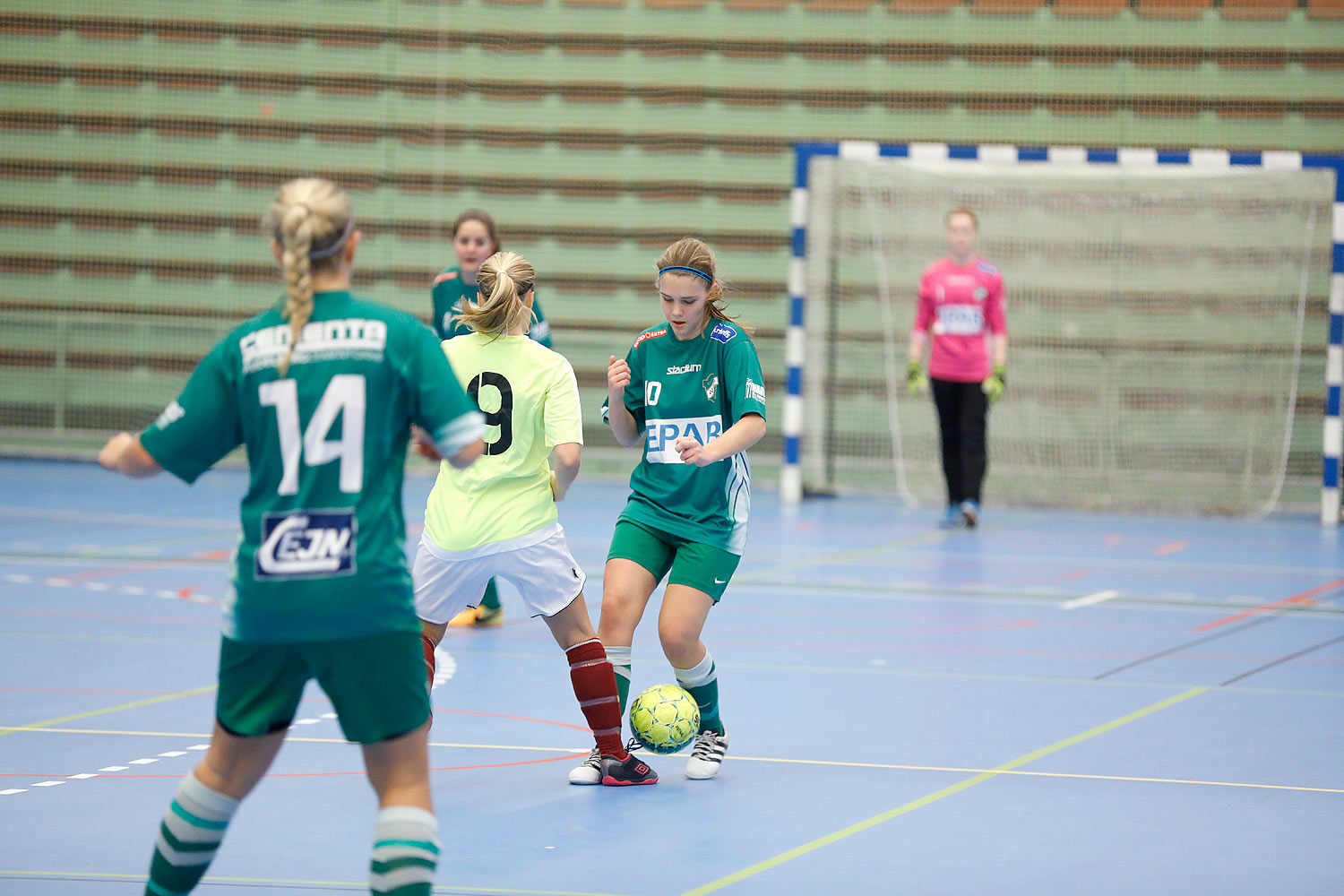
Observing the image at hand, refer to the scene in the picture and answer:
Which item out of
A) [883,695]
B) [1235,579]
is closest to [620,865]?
[883,695]

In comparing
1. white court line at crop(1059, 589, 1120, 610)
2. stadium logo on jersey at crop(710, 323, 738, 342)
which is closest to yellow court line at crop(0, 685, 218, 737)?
stadium logo on jersey at crop(710, 323, 738, 342)

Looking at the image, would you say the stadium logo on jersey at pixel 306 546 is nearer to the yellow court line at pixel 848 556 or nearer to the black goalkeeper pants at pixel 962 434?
the yellow court line at pixel 848 556

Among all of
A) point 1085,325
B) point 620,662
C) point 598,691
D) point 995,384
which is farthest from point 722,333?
point 1085,325

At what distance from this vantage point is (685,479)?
5.08m

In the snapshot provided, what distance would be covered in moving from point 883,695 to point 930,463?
26.1 feet

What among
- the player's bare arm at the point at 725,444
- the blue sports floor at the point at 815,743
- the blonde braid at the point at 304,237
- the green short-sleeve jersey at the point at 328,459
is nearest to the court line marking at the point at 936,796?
the blue sports floor at the point at 815,743

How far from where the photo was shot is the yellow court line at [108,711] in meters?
5.36

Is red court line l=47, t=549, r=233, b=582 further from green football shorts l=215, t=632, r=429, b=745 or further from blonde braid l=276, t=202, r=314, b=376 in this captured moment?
blonde braid l=276, t=202, r=314, b=376

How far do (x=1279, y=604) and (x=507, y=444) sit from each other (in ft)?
17.9

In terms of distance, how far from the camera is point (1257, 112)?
13.8 meters

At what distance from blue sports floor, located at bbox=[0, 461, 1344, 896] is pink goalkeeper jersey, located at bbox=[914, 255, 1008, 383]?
6.80 feet

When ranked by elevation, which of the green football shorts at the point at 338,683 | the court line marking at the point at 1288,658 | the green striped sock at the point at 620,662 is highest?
the green football shorts at the point at 338,683

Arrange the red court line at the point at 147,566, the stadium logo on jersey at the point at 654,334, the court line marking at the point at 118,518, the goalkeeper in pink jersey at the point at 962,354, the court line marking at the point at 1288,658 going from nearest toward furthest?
1. the stadium logo on jersey at the point at 654,334
2. the court line marking at the point at 1288,658
3. the red court line at the point at 147,566
4. the court line marking at the point at 118,518
5. the goalkeeper in pink jersey at the point at 962,354

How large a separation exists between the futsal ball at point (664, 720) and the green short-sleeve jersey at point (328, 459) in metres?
1.88
